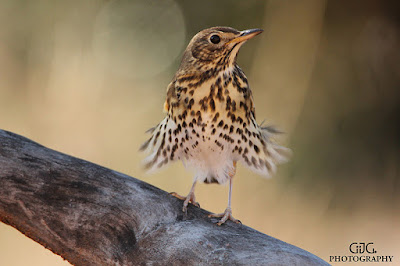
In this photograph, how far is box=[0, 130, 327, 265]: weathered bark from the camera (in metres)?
2.55

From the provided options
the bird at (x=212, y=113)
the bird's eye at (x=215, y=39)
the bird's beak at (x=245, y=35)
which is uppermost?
the bird's eye at (x=215, y=39)

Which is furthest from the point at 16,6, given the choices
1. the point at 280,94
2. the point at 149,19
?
the point at 280,94

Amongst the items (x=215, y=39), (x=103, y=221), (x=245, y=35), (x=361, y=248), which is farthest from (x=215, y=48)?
(x=361, y=248)

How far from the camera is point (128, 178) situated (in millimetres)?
2818

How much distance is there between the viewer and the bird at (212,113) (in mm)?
3109

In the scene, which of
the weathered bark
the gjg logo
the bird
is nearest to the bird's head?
the bird

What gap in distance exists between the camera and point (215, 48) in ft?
10.5

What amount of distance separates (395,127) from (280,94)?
1.05 meters

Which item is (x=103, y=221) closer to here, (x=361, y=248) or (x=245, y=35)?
(x=245, y=35)

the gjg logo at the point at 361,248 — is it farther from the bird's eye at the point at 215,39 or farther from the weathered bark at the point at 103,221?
the bird's eye at the point at 215,39

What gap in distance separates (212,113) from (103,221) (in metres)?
0.89

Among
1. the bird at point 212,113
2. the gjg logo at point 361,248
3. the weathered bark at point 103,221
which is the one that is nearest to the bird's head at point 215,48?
the bird at point 212,113

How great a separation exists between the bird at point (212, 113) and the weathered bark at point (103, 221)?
281mm

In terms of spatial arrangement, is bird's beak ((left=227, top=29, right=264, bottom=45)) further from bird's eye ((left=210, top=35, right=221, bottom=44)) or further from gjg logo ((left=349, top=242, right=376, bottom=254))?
gjg logo ((left=349, top=242, right=376, bottom=254))
